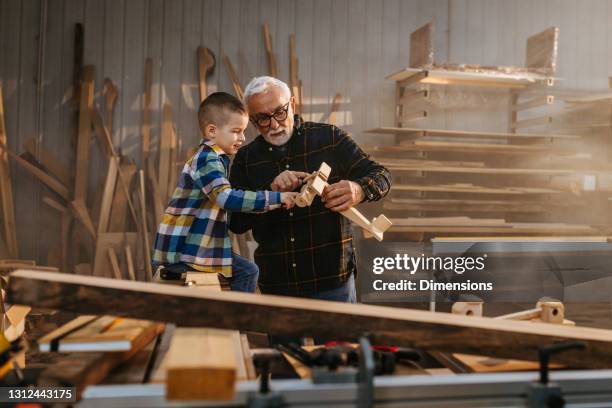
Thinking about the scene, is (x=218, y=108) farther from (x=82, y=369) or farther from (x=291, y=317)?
(x=82, y=369)

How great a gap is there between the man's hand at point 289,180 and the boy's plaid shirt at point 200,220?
0.66ft

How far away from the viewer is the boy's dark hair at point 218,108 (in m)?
2.37

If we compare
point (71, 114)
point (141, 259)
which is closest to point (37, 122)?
point (71, 114)

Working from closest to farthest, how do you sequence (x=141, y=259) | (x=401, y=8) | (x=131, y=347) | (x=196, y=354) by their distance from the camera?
(x=196, y=354)
(x=131, y=347)
(x=141, y=259)
(x=401, y=8)

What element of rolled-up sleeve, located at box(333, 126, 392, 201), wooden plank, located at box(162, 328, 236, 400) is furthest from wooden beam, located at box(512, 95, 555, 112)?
wooden plank, located at box(162, 328, 236, 400)

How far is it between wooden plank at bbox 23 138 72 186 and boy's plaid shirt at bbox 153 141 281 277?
10.7 feet

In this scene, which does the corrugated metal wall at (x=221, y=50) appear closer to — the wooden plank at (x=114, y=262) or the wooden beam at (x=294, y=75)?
the wooden beam at (x=294, y=75)

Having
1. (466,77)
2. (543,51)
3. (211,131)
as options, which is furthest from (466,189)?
(211,131)

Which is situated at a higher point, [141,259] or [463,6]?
[463,6]

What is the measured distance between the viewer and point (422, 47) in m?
5.22

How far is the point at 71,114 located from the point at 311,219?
3.72 metres

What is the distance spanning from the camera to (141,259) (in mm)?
5133

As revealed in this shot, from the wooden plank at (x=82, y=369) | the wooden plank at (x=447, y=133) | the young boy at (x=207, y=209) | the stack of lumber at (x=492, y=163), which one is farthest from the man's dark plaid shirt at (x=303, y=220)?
the wooden plank at (x=447, y=133)

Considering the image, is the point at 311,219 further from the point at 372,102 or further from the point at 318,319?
the point at 372,102
